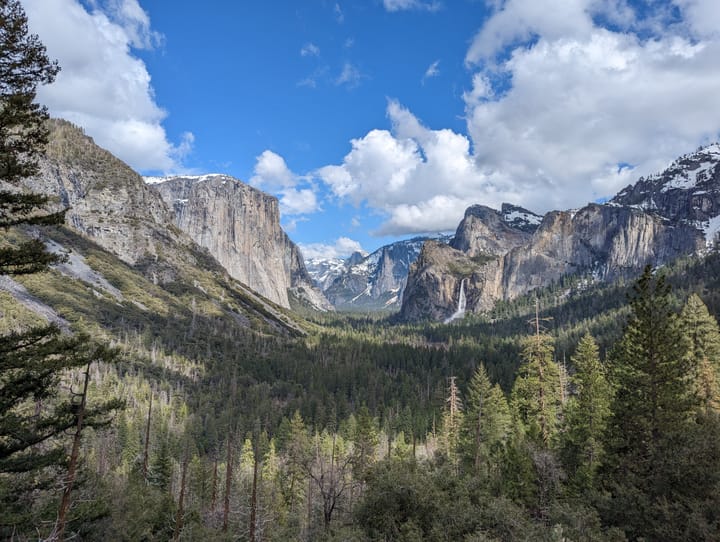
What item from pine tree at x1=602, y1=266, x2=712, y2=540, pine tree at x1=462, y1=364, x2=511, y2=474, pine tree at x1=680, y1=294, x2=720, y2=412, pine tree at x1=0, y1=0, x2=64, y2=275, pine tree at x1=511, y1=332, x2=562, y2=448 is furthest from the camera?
Result: pine tree at x1=462, y1=364, x2=511, y2=474

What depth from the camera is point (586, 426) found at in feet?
87.1

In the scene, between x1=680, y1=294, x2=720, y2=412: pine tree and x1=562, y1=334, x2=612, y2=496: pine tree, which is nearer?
x1=562, y1=334, x2=612, y2=496: pine tree

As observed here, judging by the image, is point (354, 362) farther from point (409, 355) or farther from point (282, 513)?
point (282, 513)

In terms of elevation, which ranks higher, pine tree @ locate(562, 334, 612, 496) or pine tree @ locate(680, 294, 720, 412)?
pine tree @ locate(680, 294, 720, 412)

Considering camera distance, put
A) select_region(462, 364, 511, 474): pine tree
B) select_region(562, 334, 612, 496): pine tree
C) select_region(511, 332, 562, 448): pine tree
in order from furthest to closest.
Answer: select_region(462, 364, 511, 474): pine tree, select_region(511, 332, 562, 448): pine tree, select_region(562, 334, 612, 496): pine tree

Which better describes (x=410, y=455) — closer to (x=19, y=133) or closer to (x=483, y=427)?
(x=483, y=427)

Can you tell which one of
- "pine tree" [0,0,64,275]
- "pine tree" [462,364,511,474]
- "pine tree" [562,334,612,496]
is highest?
"pine tree" [0,0,64,275]

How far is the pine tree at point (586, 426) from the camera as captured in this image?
23.5 m

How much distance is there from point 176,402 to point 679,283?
186 m

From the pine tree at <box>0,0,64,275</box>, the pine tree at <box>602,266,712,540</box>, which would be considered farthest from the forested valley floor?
the pine tree at <box>0,0,64,275</box>

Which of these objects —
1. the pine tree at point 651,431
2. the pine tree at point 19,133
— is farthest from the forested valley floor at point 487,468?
the pine tree at point 19,133

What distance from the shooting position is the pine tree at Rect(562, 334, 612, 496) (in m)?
23.5

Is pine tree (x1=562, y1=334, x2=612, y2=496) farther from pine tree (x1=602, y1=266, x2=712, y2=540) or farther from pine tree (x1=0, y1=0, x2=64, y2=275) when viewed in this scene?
pine tree (x1=0, y1=0, x2=64, y2=275)

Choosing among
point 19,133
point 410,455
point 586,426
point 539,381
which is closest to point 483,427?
point 410,455
